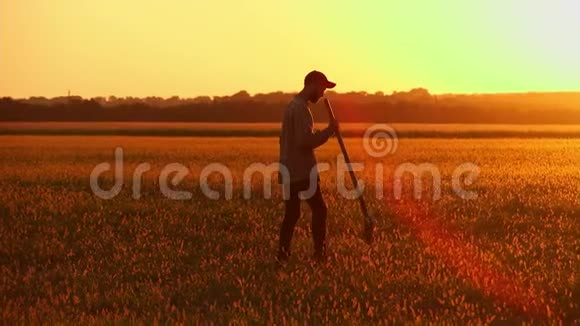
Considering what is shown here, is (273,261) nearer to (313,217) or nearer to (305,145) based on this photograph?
(313,217)

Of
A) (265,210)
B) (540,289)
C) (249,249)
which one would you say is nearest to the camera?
(540,289)

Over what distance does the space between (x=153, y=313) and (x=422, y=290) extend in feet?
9.21

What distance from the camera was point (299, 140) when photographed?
9805 millimetres

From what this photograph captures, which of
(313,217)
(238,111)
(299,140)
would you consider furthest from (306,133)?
(238,111)

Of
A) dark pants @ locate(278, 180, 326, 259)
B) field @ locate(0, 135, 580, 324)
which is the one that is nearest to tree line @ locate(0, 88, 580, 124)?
field @ locate(0, 135, 580, 324)

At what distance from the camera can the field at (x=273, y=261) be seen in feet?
26.5

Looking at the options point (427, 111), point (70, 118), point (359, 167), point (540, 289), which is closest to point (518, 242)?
point (540, 289)

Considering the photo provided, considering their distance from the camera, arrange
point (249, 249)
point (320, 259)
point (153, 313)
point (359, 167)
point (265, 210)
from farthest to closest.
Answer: point (359, 167)
point (265, 210)
point (249, 249)
point (320, 259)
point (153, 313)

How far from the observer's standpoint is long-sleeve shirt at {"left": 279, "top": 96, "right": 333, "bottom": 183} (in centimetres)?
978

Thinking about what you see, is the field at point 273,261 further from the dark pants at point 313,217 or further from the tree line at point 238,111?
the tree line at point 238,111

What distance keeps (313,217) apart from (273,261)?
2.62 feet

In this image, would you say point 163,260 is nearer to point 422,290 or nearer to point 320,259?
point 320,259

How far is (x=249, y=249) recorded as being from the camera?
11312mm

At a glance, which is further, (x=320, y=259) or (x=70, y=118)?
(x=70, y=118)
